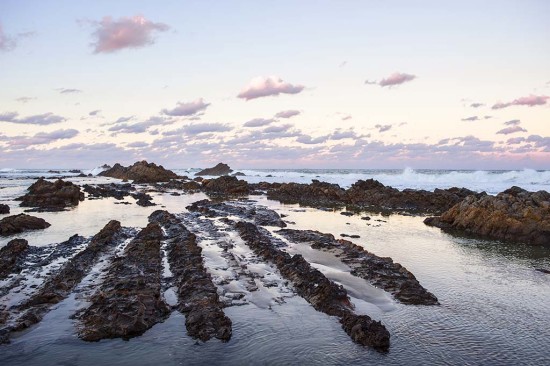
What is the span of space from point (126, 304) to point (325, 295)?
595cm

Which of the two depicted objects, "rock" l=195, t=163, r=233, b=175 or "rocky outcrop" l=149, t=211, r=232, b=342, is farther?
"rock" l=195, t=163, r=233, b=175

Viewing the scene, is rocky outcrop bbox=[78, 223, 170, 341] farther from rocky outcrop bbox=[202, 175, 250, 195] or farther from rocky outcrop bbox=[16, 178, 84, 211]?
rocky outcrop bbox=[202, 175, 250, 195]

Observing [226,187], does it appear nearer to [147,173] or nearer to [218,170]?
[147,173]

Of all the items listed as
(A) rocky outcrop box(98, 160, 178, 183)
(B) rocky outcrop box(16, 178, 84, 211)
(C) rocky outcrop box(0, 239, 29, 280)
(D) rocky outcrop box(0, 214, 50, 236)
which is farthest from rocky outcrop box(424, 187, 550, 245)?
(A) rocky outcrop box(98, 160, 178, 183)

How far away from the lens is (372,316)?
1210cm

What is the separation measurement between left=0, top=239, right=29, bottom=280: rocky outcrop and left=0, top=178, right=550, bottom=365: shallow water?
4.56m

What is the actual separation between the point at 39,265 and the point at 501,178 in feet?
245

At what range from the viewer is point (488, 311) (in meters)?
12.6

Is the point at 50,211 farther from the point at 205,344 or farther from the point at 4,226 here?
the point at 205,344

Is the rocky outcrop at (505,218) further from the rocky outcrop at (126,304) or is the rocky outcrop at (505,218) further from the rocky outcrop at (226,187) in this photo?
the rocky outcrop at (226,187)

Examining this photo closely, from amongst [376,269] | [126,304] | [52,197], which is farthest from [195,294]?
[52,197]

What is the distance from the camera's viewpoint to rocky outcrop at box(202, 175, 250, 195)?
200 feet

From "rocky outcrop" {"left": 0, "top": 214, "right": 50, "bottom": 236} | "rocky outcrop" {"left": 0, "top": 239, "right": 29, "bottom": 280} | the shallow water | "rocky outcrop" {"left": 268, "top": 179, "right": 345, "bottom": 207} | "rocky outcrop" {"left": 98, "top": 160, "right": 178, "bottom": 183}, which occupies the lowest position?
the shallow water

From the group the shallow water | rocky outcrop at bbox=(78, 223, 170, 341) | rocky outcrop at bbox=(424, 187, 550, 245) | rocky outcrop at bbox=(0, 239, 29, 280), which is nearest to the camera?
the shallow water
